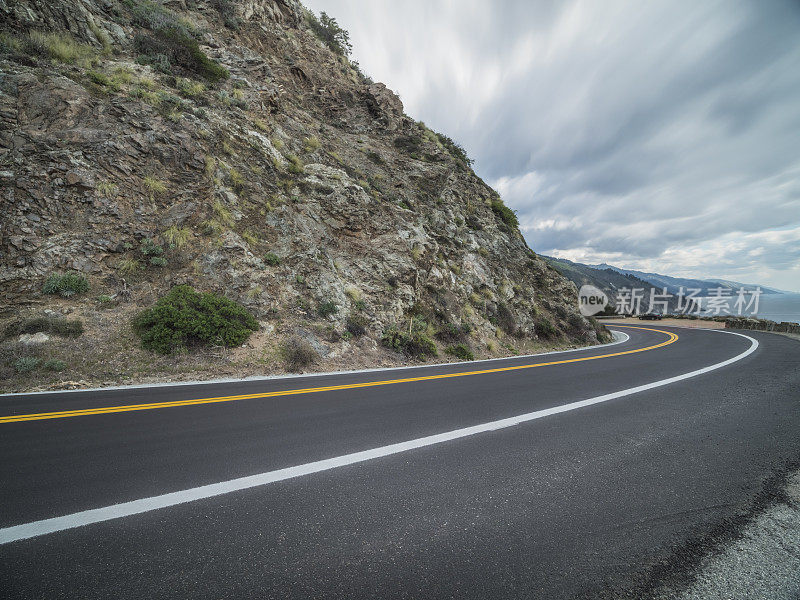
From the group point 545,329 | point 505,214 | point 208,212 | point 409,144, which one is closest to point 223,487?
point 208,212

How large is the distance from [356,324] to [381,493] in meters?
8.15

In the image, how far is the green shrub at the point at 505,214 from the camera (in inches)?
911

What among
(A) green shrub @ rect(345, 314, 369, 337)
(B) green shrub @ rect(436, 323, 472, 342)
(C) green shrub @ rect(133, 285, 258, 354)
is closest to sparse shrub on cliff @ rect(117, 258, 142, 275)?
(C) green shrub @ rect(133, 285, 258, 354)

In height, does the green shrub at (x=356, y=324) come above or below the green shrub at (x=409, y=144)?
below

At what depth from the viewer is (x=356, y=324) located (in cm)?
1059

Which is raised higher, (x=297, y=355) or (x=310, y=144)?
(x=310, y=144)

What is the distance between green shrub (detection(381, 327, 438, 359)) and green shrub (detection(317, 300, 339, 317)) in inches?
78.2

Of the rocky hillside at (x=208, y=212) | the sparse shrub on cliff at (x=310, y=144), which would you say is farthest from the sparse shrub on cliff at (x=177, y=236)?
the sparse shrub on cliff at (x=310, y=144)

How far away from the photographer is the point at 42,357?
20.6 ft

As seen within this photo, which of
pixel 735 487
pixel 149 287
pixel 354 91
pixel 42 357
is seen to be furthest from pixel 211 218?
pixel 354 91

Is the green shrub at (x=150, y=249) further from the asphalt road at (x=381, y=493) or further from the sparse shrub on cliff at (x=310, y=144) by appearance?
the sparse shrub on cliff at (x=310, y=144)

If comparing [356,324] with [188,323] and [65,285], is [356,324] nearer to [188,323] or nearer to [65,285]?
[188,323]

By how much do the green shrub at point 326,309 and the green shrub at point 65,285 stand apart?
6262 mm

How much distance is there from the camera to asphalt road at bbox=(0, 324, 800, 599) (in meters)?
1.80
